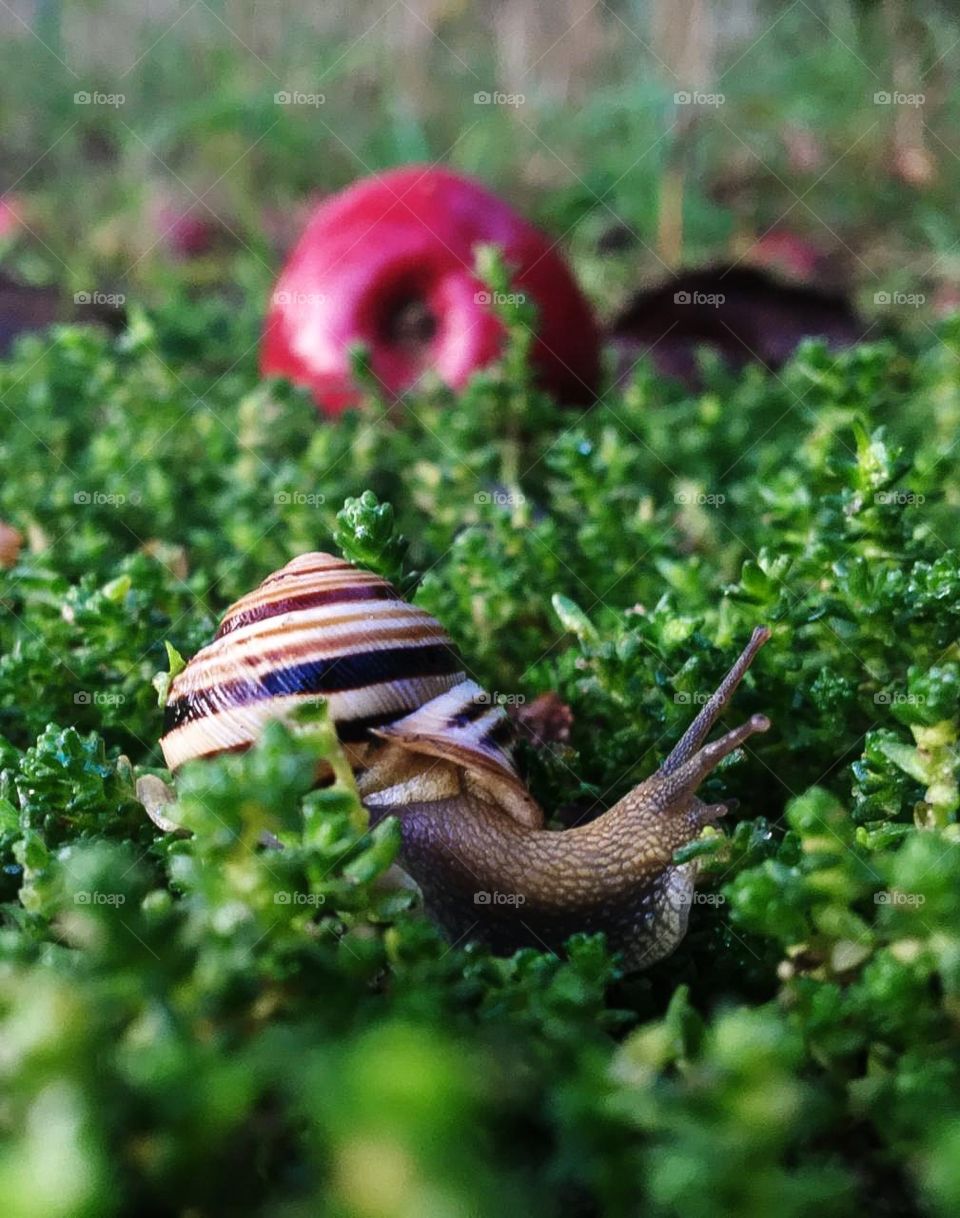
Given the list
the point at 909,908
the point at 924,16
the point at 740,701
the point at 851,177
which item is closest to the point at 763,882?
the point at 909,908
